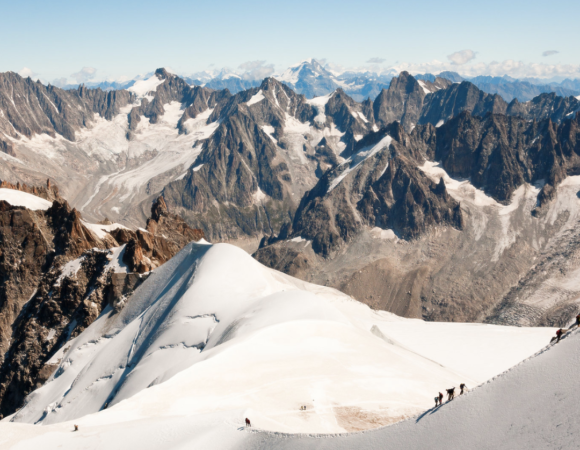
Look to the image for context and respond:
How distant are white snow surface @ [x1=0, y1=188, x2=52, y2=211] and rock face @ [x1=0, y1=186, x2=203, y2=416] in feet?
18.9

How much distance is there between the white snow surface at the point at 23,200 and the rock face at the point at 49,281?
5753mm

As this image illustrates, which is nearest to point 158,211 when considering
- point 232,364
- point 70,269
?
point 70,269

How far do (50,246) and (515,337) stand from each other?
102022 millimetres

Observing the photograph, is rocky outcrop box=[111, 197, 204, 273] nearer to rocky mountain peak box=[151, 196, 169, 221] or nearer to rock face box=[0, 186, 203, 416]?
rocky mountain peak box=[151, 196, 169, 221]

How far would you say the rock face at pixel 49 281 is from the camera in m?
76.0

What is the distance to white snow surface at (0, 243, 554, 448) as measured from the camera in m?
31.4

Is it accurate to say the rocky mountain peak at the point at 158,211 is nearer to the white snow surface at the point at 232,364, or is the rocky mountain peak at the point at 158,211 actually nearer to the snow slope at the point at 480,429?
the white snow surface at the point at 232,364

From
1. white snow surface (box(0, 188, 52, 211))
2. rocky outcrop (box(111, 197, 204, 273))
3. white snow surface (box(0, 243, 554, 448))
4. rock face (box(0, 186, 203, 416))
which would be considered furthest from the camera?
white snow surface (box(0, 188, 52, 211))

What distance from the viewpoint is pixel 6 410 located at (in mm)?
72188

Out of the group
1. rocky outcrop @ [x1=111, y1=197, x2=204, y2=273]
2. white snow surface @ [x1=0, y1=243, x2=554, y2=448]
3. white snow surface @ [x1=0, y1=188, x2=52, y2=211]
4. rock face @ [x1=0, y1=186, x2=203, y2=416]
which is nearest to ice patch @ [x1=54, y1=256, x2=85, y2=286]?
rock face @ [x1=0, y1=186, x2=203, y2=416]

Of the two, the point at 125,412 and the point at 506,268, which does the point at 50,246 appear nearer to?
the point at 125,412

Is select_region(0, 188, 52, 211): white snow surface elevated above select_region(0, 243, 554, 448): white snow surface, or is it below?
above

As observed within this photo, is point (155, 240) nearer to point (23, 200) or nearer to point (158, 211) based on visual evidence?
point (158, 211)

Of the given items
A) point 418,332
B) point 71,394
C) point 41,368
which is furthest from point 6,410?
point 418,332
